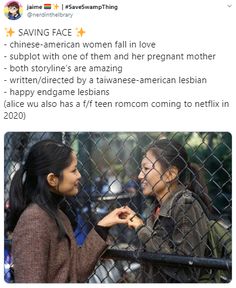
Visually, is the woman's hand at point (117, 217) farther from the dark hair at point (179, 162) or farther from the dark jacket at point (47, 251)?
the dark hair at point (179, 162)

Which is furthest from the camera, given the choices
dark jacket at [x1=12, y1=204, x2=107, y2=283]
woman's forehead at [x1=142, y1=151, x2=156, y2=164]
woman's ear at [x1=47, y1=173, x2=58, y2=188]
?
woman's forehead at [x1=142, y1=151, x2=156, y2=164]

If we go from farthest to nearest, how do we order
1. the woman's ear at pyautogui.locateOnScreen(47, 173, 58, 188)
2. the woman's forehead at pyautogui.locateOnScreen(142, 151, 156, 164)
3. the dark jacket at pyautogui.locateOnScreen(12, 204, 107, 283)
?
the woman's forehead at pyautogui.locateOnScreen(142, 151, 156, 164), the woman's ear at pyautogui.locateOnScreen(47, 173, 58, 188), the dark jacket at pyautogui.locateOnScreen(12, 204, 107, 283)

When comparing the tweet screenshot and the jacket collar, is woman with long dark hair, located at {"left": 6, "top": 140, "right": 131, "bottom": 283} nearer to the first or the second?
the tweet screenshot

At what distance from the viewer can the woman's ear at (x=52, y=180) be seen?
1718 millimetres

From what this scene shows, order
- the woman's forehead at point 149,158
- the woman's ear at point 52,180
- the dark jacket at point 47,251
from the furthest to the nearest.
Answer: the woman's forehead at point 149,158 → the woman's ear at point 52,180 → the dark jacket at point 47,251

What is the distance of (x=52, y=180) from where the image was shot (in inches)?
67.9

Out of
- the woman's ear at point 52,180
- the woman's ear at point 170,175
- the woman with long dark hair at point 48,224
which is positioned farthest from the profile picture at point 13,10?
the woman's ear at point 170,175

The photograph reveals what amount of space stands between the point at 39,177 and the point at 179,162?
0.46m

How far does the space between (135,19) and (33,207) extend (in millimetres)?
677

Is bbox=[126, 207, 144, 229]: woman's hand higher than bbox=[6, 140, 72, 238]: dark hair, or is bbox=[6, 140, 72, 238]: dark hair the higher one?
bbox=[6, 140, 72, 238]: dark hair

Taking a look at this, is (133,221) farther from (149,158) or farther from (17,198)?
(17,198)

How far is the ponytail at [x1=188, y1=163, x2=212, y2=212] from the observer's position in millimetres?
1817

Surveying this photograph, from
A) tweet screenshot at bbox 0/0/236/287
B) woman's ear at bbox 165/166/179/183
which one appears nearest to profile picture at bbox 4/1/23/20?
tweet screenshot at bbox 0/0/236/287

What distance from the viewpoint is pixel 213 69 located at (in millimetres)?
1781
